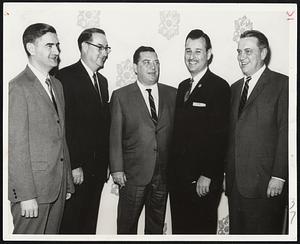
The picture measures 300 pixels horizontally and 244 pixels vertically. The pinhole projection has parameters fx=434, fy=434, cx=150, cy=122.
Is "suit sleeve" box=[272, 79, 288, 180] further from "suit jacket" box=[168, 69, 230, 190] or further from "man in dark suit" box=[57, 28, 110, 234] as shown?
"man in dark suit" box=[57, 28, 110, 234]

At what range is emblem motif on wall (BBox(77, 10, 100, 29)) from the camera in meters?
2.30

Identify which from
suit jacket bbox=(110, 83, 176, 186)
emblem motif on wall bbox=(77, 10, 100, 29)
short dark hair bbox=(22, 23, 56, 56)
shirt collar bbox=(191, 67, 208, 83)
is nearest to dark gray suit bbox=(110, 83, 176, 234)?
→ suit jacket bbox=(110, 83, 176, 186)

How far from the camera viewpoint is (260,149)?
2.29 metres

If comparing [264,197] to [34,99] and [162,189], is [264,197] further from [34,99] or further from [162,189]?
[34,99]

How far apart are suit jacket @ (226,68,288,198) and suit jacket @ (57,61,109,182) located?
0.69 metres

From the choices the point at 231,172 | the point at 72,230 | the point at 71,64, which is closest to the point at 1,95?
the point at 71,64

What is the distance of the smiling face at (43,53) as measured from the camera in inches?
88.1

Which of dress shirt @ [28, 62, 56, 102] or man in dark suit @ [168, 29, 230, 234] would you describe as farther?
man in dark suit @ [168, 29, 230, 234]

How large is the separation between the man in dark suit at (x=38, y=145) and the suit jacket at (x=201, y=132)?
1.95 ft

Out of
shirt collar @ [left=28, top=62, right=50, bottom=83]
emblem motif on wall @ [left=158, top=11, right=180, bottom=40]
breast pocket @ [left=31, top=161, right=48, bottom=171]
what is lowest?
breast pocket @ [left=31, top=161, right=48, bottom=171]

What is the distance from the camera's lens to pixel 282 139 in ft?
7.59

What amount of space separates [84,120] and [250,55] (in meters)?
0.95

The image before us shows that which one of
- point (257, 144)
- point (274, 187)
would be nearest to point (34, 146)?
point (257, 144)

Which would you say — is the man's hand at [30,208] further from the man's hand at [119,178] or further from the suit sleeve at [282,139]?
the suit sleeve at [282,139]
